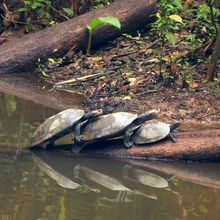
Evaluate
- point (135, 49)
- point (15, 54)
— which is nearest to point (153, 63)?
point (135, 49)

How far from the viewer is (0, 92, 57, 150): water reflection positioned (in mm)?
5861

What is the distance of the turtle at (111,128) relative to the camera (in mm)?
5555

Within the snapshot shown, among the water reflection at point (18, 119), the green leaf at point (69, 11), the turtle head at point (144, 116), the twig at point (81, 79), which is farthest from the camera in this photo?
the green leaf at point (69, 11)

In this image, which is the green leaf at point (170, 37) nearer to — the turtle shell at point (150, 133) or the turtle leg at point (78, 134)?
the turtle shell at point (150, 133)

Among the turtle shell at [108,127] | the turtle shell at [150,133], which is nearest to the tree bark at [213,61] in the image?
the turtle shell at [150,133]

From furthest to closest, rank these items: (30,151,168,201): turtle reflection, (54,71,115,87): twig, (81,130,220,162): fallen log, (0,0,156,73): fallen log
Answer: (0,0,156,73): fallen log → (54,71,115,87): twig → (81,130,220,162): fallen log → (30,151,168,201): turtle reflection

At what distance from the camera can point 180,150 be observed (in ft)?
18.2

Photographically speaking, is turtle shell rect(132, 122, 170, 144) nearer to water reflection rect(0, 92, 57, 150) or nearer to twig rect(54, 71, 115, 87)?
water reflection rect(0, 92, 57, 150)

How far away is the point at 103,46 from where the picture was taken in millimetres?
10703

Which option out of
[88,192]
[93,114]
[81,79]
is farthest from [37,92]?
[88,192]

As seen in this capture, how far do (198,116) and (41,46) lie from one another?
4.03 meters

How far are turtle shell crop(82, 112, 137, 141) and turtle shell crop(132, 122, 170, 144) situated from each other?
175mm

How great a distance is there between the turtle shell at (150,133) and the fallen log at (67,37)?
188 inches

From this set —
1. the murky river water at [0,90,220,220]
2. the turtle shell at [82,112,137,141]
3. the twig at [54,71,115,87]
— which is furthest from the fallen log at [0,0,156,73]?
the turtle shell at [82,112,137,141]
